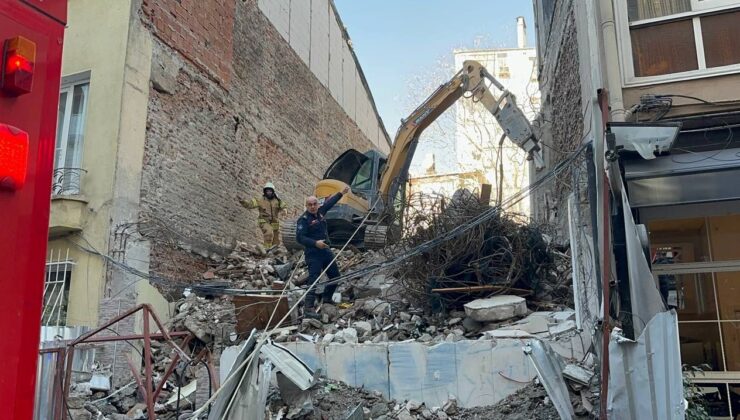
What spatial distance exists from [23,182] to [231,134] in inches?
466

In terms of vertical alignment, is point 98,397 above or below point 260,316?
below

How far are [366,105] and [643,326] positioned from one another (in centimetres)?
2311

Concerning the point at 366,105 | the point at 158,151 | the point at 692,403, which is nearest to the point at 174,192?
the point at 158,151

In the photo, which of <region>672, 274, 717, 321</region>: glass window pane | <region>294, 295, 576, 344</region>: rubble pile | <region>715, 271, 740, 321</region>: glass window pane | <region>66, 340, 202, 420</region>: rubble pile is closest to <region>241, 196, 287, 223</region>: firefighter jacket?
<region>66, 340, 202, 420</region>: rubble pile

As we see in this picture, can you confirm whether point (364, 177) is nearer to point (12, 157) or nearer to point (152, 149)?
point (152, 149)

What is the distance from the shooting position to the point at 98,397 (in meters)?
8.63

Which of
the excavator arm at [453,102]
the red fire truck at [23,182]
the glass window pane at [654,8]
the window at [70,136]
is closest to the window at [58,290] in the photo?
the window at [70,136]

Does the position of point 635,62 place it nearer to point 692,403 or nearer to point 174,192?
point 692,403

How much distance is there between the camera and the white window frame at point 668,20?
6.66 m

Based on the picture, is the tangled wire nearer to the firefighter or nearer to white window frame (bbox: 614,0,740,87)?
white window frame (bbox: 614,0,740,87)

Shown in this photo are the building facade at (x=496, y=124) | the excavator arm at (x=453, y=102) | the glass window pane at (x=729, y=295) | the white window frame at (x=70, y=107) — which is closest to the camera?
the glass window pane at (x=729, y=295)

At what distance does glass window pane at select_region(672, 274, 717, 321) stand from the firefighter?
9243 millimetres

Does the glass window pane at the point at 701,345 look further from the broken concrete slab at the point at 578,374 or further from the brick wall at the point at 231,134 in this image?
the brick wall at the point at 231,134

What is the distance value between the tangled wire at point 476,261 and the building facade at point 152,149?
14.5 feet
